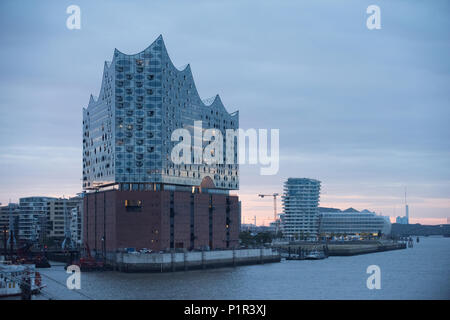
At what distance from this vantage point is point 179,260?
367 feet

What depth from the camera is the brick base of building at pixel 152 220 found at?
120188 mm

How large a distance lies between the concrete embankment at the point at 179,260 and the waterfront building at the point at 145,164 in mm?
7838

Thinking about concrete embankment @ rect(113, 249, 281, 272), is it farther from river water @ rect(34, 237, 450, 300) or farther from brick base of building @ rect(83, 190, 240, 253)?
brick base of building @ rect(83, 190, 240, 253)

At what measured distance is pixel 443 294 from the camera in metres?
74.2

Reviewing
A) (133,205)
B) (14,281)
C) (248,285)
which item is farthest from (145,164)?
(14,281)

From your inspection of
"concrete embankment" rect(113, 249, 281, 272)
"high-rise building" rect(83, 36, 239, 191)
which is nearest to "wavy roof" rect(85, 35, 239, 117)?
"high-rise building" rect(83, 36, 239, 191)

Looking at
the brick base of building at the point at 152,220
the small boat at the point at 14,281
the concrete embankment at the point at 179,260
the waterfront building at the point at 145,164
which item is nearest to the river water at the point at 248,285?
the small boat at the point at 14,281

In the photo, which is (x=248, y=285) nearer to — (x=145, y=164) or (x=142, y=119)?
(x=145, y=164)

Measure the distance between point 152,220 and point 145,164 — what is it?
1144 centimetres

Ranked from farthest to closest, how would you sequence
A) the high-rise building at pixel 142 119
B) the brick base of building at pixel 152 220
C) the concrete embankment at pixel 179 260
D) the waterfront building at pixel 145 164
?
the high-rise building at pixel 142 119, the waterfront building at pixel 145 164, the brick base of building at pixel 152 220, the concrete embankment at pixel 179 260

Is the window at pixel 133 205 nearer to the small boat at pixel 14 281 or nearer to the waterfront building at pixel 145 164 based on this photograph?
the waterfront building at pixel 145 164

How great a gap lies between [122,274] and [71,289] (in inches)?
913
